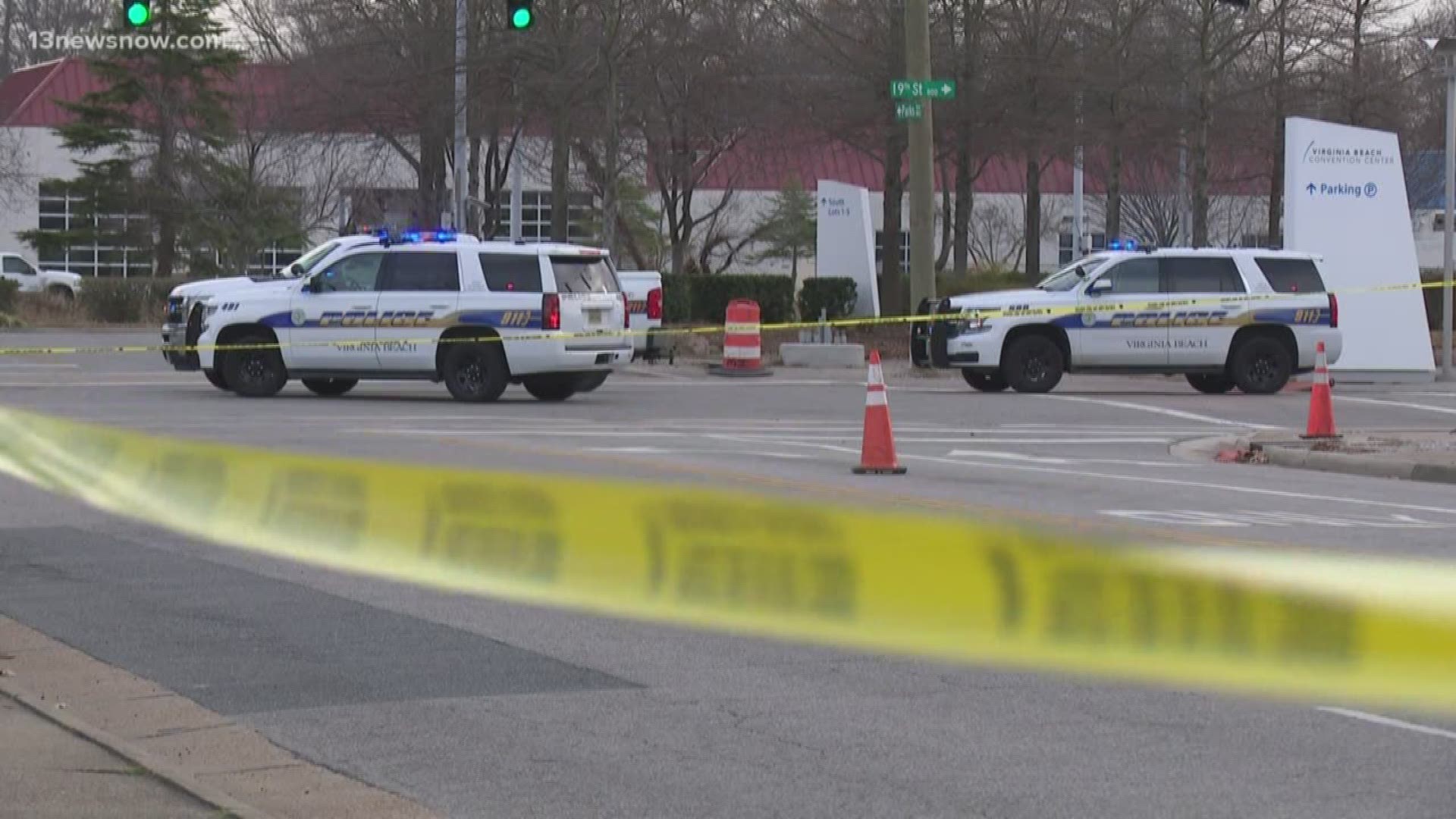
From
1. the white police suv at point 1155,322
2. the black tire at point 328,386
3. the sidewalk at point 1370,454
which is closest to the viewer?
the sidewalk at point 1370,454

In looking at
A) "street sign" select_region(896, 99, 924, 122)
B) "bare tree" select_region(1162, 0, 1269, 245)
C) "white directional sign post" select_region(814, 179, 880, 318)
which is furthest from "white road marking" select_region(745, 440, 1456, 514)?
"bare tree" select_region(1162, 0, 1269, 245)

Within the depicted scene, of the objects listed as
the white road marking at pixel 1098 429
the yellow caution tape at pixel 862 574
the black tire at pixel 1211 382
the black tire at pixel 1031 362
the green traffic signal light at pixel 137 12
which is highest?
the green traffic signal light at pixel 137 12

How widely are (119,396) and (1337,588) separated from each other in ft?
58.2

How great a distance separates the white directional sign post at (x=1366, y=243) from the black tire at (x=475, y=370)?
1208cm

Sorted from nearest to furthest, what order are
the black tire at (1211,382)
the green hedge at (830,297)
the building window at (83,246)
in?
the black tire at (1211,382) < the green hedge at (830,297) < the building window at (83,246)

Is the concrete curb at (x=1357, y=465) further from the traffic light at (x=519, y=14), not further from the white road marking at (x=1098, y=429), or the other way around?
the traffic light at (x=519, y=14)

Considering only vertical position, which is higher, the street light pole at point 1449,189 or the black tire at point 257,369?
the street light pole at point 1449,189

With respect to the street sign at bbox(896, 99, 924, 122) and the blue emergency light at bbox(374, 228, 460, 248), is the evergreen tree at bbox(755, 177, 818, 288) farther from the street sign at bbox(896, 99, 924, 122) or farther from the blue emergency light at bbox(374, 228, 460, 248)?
the blue emergency light at bbox(374, 228, 460, 248)

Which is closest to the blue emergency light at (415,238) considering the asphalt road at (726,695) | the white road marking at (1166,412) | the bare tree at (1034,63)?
the white road marking at (1166,412)

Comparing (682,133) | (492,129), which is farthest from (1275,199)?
(492,129)

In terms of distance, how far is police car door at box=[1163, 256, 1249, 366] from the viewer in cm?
2780

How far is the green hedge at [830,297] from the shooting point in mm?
38625

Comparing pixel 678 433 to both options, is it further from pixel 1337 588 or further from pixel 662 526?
pixel 1337 588

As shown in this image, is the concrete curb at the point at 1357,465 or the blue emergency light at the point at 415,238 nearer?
the concrete curb at the point at 1357,465
